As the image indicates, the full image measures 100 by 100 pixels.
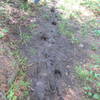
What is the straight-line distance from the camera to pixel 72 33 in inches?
225

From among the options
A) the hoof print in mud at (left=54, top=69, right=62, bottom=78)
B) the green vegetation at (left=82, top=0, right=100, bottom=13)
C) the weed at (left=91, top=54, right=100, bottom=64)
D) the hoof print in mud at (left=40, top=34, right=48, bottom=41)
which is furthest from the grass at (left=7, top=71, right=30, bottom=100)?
the green vegetation at (left=82, top=0, right=100, bottom=13)

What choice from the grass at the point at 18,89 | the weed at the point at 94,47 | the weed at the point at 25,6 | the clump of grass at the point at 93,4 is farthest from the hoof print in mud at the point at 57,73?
the clump of grass at the point at 93,4

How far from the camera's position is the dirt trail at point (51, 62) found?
339 centimetres

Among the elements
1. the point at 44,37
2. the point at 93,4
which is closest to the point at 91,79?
the point at 44,37

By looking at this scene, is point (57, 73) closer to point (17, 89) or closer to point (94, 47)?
point (17, 89)

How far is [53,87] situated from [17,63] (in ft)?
3.20

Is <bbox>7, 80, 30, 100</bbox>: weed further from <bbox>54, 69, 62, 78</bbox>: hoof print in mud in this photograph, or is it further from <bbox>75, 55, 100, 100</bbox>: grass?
<bbox>75, 55, 100, 100</bbox>: grass

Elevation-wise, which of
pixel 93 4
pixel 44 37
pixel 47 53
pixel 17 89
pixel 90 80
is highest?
pixel 93 4

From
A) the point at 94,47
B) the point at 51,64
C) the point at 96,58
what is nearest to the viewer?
the point at 51,64

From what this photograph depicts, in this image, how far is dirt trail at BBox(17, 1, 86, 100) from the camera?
339 centimetres

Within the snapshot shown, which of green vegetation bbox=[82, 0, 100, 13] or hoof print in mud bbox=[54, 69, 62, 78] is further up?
green vegetation bbox=[82, 0, 100, 13]

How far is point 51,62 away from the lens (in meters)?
4.15

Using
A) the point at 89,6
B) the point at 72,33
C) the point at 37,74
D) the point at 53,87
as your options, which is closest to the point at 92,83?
the point at 53,87

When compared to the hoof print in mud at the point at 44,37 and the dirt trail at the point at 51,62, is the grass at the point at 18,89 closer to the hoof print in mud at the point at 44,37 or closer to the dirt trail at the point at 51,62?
the dirt trail at the point at 51,62
